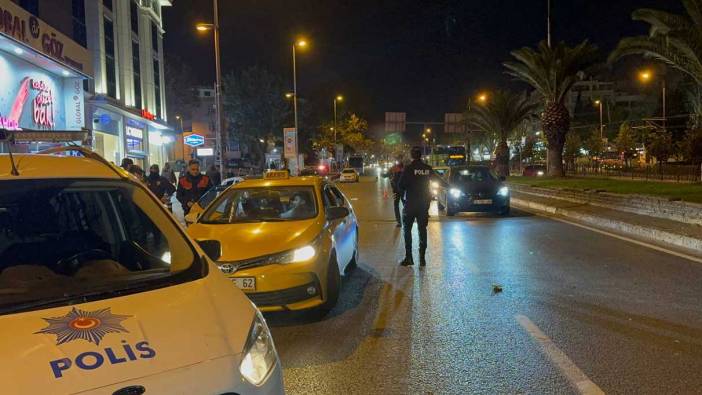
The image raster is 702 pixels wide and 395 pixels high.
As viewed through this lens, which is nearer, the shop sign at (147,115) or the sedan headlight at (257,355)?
the sedan headlight at (257,355)

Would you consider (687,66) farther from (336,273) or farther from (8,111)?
(8,111)

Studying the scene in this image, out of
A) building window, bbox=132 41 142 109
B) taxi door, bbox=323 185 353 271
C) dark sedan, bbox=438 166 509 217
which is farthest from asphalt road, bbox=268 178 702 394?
building window, bbox=132 41 142 109

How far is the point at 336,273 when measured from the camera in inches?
277

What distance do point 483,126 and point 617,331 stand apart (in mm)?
45030

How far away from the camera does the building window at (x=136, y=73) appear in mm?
34906

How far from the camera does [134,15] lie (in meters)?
35.8

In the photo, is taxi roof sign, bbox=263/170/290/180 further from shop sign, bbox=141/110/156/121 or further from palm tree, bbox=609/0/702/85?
shop sign, bbox=141/110/156/121

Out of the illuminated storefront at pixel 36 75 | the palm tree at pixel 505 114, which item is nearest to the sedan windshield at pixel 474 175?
the illuminated storefront at pixel 36 75

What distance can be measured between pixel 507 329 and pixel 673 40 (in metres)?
15.8

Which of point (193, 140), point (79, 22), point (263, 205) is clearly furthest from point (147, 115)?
point (263, 205)

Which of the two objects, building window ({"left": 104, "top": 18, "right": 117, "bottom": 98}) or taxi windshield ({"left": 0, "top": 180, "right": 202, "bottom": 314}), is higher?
building window ({"left": 104, "top": 18, "right": 117, "bottom": 98})

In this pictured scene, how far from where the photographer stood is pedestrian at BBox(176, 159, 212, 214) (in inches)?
472

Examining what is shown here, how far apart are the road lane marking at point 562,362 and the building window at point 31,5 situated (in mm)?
19504

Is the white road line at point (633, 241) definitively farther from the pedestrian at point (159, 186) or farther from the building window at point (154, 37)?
the building window at point (154, 37)
